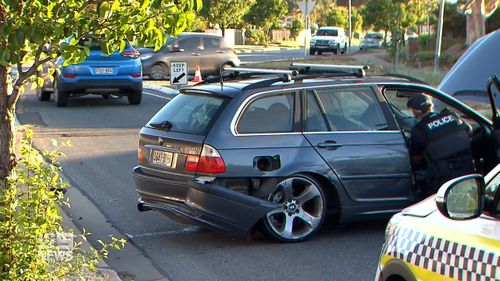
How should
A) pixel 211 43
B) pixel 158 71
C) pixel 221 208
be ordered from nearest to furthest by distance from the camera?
pixel 221 208 → pixel 158 71 → pixel 211 43

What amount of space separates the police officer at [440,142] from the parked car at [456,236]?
11.7 ft

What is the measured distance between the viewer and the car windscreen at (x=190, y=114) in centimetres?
769

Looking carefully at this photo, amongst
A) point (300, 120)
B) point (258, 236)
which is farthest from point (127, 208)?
point (300, 120)

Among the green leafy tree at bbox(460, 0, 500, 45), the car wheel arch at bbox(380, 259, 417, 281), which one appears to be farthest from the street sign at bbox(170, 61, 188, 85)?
the car wheel arch at bbox(380, 259, 417, 281)

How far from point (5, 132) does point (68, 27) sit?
862 millimetres

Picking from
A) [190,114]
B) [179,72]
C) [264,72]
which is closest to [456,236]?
[190,114]

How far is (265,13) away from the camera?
67.2 metres

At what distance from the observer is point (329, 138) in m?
7.81

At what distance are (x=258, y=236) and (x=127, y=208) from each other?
6.26 feet

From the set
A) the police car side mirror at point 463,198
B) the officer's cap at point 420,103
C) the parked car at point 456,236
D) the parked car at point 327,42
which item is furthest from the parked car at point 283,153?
the parked car at point 327,42

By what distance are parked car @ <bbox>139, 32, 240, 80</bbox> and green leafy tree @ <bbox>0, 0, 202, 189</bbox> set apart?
2248cm

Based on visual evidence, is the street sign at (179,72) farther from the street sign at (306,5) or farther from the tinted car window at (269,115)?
the street sign at (306,5)

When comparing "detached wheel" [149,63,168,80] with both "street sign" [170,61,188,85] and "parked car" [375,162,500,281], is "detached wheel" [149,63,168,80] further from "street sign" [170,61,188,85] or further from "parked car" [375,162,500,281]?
"parked car" [375,162,500,281]

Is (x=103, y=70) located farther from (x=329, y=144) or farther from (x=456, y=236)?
(x=456, y=236)
